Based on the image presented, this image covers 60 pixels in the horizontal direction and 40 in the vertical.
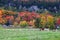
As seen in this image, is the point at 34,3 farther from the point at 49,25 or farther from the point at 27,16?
the point at 49,25

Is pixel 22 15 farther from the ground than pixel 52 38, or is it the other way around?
pixel 52 38

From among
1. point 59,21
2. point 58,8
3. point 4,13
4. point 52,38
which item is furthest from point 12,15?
point 52,38

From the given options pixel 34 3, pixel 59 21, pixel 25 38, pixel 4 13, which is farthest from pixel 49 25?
pixel 34 3

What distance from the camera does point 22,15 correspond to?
33469mm

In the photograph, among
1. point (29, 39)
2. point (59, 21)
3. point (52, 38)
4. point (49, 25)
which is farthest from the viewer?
point (59, 21)

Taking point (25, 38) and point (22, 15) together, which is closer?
point (25, 38)

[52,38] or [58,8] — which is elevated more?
[52,38]

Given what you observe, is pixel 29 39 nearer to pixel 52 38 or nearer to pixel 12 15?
pixel 52 38

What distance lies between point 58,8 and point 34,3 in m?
5.11

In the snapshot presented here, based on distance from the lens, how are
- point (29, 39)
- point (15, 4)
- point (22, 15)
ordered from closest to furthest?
point (29, 39), point (22, 15), point (15, 4)

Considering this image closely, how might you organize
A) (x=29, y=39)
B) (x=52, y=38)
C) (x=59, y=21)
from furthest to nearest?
1. (x=59, y=21)
2. (x=52, y=38)
3. (x=29, y=39)

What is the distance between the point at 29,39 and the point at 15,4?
97.9ft

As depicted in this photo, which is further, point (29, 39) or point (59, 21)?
point (59, 21)

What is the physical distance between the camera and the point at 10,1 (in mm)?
43188
